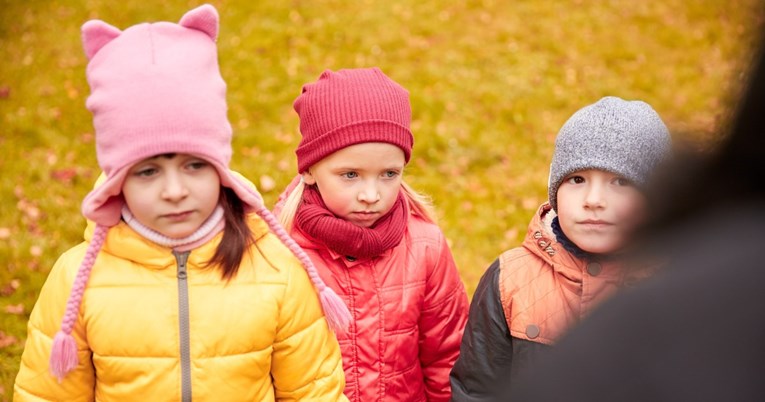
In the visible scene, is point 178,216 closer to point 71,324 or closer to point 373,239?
point 71,324

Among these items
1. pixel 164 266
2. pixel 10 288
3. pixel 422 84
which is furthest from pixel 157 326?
pixel 422 84

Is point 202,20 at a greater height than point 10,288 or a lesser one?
greater

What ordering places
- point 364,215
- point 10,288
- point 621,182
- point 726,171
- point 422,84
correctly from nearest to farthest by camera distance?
point 726,171
point 621,182
point 364,215
point 10,288
point 422,84

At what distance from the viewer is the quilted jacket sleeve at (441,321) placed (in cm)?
304

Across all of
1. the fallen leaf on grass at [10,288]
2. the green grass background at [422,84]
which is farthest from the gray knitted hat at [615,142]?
the fallen leaf on grass at [10,288]

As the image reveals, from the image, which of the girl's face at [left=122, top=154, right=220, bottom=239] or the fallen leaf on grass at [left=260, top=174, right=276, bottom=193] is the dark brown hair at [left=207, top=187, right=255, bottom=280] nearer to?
the girl's face at [left=122, top=154, right=220, bottom=239]

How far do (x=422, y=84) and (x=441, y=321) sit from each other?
4.24 meters

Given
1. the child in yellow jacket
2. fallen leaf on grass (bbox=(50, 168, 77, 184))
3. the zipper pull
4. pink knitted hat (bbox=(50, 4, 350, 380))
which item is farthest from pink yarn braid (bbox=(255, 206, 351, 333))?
fallen leaf on grass (bbox=(50, 168, 77, 184))

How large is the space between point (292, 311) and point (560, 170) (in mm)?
1053

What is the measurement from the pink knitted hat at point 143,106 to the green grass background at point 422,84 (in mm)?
1954

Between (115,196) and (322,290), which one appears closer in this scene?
(115,196)

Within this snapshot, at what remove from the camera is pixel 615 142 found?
8.29 ft

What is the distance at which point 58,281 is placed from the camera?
7.78ft

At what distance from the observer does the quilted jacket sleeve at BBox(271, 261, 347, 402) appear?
2.51 metres
